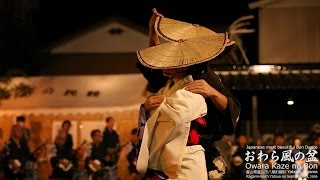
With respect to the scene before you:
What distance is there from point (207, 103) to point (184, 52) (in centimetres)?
20

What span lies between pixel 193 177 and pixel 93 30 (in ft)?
9.82

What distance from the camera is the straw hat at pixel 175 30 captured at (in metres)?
1.57

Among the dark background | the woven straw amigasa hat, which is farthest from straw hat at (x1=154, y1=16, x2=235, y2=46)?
the dark background

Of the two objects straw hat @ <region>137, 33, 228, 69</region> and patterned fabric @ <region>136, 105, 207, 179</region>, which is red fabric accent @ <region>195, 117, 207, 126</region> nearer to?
patterned fabric @ <region>136, 105, 207, 179</region>

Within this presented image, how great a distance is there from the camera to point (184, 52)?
4.90 feet

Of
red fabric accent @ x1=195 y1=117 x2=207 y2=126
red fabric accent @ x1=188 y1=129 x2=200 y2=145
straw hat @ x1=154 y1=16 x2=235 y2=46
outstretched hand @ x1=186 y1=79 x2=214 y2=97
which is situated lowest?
red fabric accent @ x1=188 y1=129 x2=200 y2=145

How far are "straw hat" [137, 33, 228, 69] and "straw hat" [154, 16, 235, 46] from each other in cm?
4

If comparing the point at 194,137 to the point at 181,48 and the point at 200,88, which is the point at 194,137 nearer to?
the point at 200,88

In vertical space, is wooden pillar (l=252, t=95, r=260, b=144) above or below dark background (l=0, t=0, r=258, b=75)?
below

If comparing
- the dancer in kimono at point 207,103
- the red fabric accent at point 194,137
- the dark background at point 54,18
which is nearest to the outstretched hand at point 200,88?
the dancer in kimono at point 207,103

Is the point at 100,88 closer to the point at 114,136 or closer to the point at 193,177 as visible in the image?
the point at 114,136

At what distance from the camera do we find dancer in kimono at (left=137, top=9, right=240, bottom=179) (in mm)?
1505

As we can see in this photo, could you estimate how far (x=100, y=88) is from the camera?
13.5 feet

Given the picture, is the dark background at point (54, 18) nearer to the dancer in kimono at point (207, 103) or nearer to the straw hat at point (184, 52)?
the dancer in kimono at point (207, 103)
